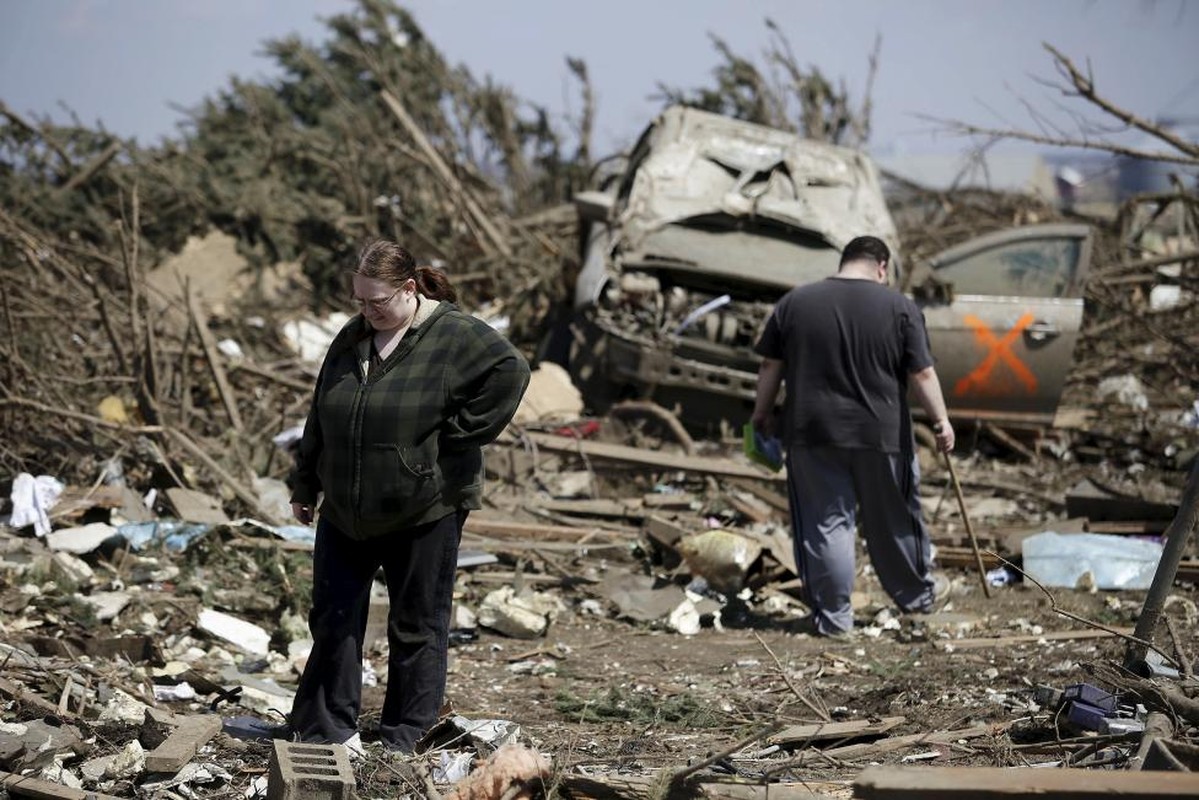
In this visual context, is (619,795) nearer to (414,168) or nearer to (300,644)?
(300,644)

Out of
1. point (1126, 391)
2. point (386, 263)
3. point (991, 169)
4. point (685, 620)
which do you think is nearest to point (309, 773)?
point (386, 263)

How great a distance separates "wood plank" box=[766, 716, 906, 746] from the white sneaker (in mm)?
1339

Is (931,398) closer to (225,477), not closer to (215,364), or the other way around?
(225,477)

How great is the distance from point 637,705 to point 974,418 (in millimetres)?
5876

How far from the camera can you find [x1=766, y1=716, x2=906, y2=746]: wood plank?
463cm

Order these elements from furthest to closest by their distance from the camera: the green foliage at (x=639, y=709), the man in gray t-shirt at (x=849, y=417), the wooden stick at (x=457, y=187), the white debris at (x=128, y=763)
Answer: the wooden stick at (x=457, y=187) → the man in gray t-shirt at (x=849, y=417) → the green foliage at (x=639, y=709) → the white debris at (x=128, y=763)

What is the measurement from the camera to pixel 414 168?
14.6 metres

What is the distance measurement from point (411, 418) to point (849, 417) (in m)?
2.73

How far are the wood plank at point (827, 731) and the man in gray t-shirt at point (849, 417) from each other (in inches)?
66.3

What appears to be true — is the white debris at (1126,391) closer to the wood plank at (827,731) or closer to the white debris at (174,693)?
the wood plank at (827,731)

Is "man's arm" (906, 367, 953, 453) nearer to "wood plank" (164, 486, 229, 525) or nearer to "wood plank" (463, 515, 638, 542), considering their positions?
"wood plank" (463, 515, 638, 542)

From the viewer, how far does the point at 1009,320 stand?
1017cm

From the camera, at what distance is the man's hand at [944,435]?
6.51m

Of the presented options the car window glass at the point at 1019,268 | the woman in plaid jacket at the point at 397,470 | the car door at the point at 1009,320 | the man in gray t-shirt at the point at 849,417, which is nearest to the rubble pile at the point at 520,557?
the woman in plaid jacket at the point at 397,470
